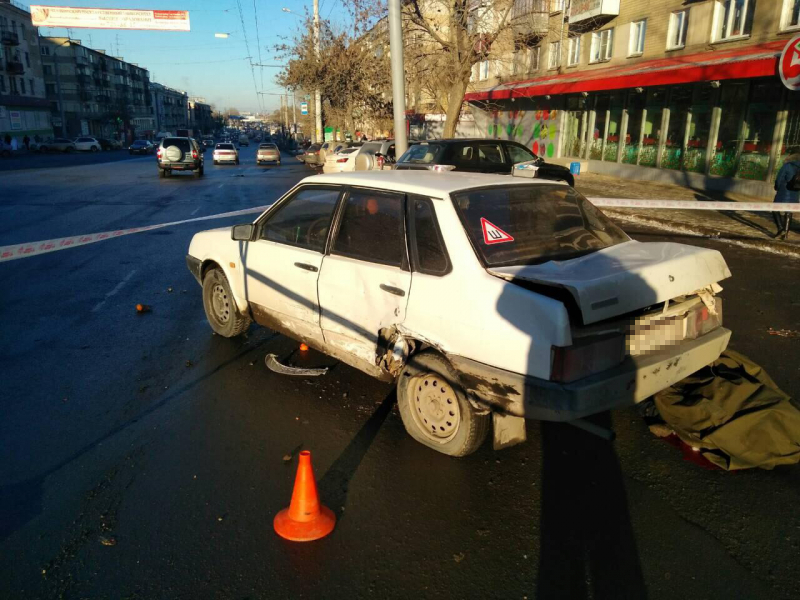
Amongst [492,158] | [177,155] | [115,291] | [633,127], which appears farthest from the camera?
[177,155]

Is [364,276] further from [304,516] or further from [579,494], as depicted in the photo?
[579,494]

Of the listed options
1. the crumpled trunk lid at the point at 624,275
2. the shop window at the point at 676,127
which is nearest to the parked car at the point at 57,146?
the shop window at the point at 676,127

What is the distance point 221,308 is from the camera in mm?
5898

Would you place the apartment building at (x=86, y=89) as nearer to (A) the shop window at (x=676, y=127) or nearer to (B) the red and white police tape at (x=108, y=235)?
(A) the shop window at (x=676, y=127)

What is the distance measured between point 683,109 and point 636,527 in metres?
20.6

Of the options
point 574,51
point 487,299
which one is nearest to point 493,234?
point 487,299

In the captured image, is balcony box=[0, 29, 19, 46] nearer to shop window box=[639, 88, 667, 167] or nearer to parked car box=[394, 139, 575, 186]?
shop window box=[639, 88, 667, 167]

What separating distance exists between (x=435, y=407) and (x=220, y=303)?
2.92 meters

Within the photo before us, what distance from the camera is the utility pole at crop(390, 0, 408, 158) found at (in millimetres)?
12383

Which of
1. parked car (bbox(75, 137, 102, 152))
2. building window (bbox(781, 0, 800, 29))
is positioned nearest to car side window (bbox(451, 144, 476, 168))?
building window (bbox(781, 0, 800, 29))

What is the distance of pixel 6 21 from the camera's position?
62.2 meters

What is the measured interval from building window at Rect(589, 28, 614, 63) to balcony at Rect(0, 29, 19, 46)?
5993cm

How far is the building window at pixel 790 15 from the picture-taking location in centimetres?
1650

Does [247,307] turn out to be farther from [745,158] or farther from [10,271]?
[745,158]
